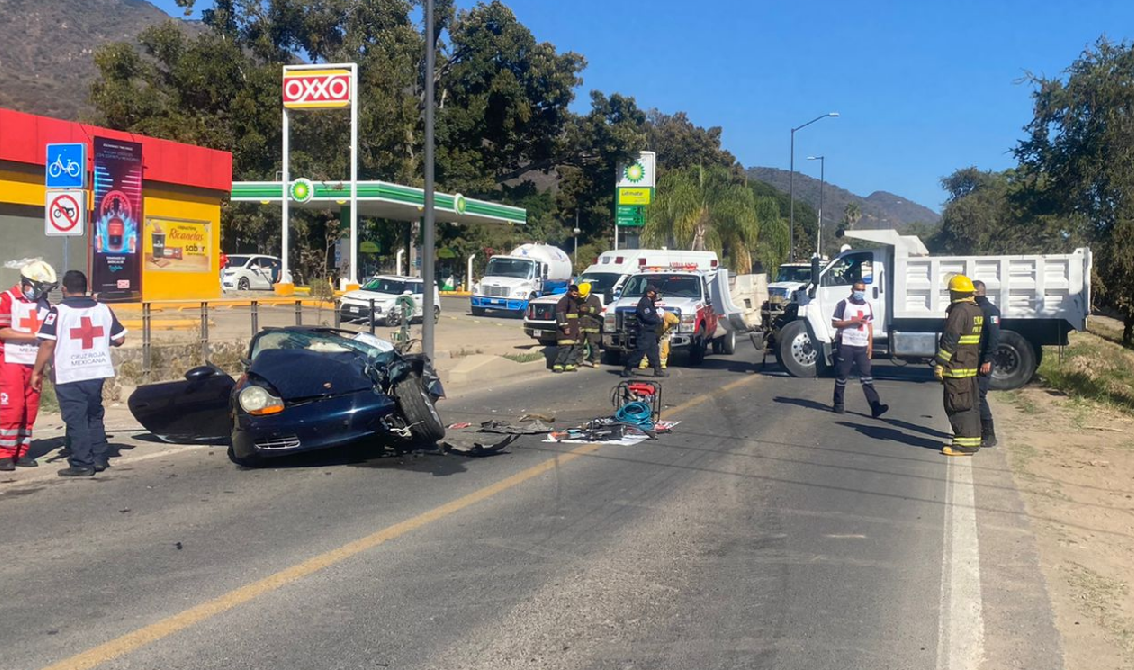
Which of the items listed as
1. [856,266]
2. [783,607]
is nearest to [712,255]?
[856,266]

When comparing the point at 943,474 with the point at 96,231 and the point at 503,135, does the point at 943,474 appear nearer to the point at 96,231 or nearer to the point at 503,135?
the point at 96,231

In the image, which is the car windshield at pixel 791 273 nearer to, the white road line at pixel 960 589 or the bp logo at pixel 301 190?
the bp logo at pixel 301 190

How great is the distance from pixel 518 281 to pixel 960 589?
107ft

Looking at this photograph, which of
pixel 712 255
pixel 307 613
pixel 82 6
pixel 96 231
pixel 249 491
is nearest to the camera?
pixel 307 613

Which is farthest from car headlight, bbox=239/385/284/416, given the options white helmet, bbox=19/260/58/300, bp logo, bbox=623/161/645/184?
bp logo, bbox=623/161/645/184

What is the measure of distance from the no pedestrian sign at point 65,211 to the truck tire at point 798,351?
12.1 metres

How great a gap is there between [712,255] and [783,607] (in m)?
28.6

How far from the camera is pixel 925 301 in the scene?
18.6m

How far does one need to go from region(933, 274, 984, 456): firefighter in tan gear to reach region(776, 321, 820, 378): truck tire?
8.43 metres

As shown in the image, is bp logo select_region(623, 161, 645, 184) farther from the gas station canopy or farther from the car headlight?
the car headlight

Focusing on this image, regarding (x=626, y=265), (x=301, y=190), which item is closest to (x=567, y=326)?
(x=626, y=265)

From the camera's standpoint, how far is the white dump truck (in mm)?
17938

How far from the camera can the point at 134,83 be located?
4953 centimetres

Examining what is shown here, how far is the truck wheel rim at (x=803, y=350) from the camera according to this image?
1950 centimetres
